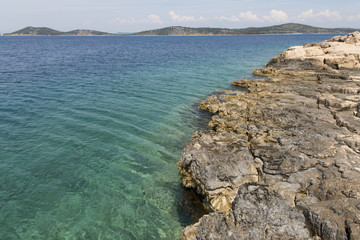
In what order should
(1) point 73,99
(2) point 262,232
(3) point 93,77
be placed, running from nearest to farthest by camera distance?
(2) point 262,232 < (1) point 73,99 < (3) point 93,77

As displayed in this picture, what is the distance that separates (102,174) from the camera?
579 inches

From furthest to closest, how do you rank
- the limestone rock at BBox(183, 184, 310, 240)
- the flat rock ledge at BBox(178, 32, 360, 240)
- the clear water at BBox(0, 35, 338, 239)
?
the clear water at BBox(0, 35, 338, 239)
the flat rock ledge at BBox(178, 32, 360, 240)
the limestone rock at BBox(183, 184, 310, 240)

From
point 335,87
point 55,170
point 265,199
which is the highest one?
point 335,87

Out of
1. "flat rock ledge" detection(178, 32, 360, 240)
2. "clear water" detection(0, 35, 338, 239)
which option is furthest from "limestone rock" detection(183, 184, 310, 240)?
"clear water" detection(0, 35, 338, 239)

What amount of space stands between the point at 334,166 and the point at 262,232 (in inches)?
243

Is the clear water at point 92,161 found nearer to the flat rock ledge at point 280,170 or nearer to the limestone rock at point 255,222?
the flat rock ledge at point 280,170

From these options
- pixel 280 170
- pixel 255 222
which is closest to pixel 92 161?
pixel 255 222

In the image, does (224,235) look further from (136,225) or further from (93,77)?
(93,77)

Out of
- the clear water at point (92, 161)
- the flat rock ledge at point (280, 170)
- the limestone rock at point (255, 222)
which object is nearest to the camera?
the limestone rock at point (255, 222)

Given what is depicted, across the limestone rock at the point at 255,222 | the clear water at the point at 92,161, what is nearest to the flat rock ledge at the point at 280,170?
the limestone rock at the point at 255,222

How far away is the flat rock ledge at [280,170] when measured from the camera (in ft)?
27.4

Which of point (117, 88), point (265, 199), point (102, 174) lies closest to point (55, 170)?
point (102, 174)

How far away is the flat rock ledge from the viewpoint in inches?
329

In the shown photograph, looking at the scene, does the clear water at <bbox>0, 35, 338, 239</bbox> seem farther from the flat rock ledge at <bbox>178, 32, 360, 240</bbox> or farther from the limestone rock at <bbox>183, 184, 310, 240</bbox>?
the limestone rock at <bbox>183, 184, 310, 240</bbox>
